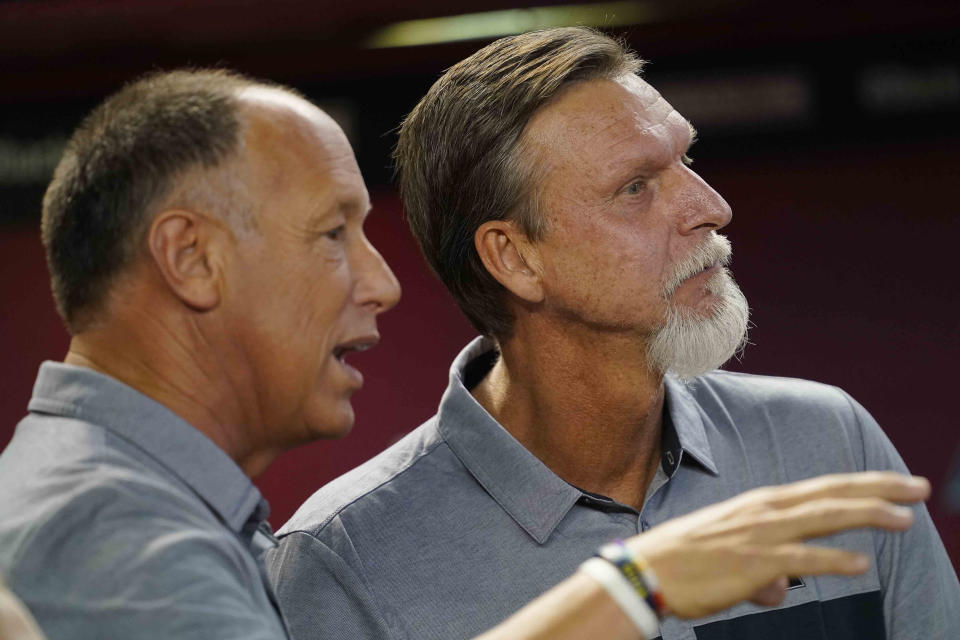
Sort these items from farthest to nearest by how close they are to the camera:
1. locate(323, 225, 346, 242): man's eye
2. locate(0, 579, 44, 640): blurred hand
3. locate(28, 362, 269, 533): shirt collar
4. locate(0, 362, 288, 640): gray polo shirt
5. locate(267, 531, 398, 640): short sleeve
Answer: locate(267, 531, 398, 640): short sleeve < locate(323, 225, 346, 242): man's eye < locate(28, 362, 269, 533): shirt collar < locate(0, 362, 288, 640): gray polo shirt < locate(0, 579, 44, 640): blurred hand

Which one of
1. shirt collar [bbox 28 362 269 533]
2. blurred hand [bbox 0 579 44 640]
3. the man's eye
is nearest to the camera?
blurred hand [bbox 0 579 44 640]

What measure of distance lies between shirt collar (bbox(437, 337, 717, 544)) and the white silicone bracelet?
25.0 inches

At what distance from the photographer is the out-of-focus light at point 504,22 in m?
3.20

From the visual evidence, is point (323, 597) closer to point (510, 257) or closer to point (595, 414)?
point (595, 414)

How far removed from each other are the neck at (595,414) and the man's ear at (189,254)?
2.31ft

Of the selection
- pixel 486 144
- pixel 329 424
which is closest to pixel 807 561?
pixel 329 424

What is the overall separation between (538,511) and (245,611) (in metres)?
0.71

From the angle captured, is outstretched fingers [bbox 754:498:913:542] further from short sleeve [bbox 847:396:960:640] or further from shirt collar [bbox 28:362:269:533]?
short sleeve [bbox 847:396:960:640]

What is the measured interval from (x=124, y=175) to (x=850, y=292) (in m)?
2.71

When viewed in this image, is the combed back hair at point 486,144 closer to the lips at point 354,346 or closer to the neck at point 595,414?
the neck at point 595,414

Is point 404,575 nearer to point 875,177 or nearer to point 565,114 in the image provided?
point 565,114

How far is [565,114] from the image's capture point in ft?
5.63

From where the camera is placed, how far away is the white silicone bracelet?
92 centimetres

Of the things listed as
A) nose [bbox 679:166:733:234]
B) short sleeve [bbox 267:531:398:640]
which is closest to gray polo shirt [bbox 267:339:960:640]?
short sleeve [bbox 267:531:398:640]
